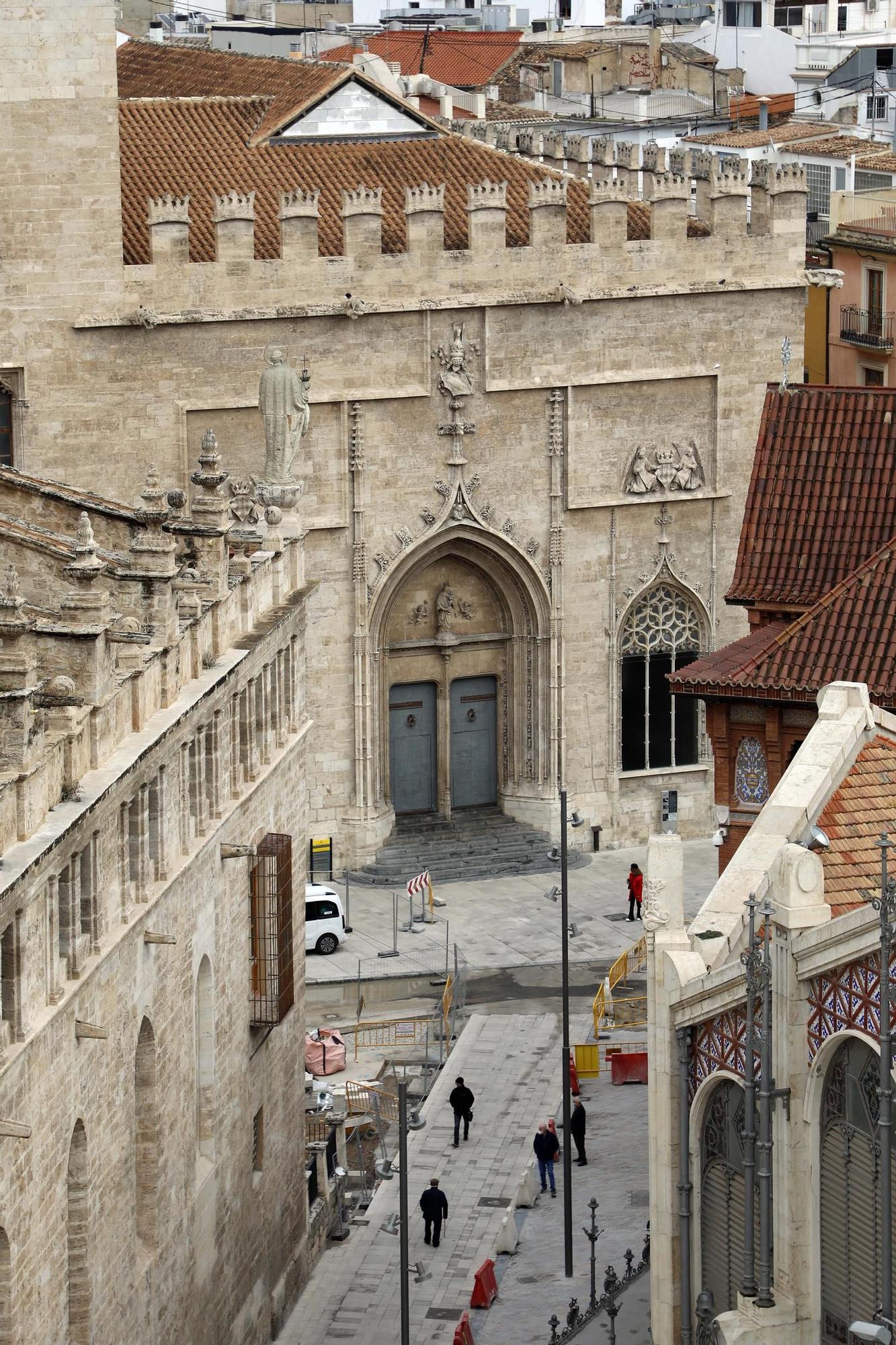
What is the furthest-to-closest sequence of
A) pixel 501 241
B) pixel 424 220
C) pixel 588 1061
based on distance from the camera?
1. pixel 501 241
2. pixel 424 220
3. pixel 588 1061

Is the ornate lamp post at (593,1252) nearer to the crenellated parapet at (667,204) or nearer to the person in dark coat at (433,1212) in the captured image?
the person in dark coat at (433,1212)

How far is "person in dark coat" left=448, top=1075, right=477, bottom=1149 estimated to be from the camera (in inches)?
2156

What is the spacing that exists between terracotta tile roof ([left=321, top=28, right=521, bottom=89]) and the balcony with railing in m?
26.7

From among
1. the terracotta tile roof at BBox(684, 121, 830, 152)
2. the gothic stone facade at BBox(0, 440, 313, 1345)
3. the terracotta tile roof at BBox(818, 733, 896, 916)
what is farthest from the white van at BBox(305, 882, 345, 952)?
the terracotta tile roof at BBox(684, 121, 830, 152)

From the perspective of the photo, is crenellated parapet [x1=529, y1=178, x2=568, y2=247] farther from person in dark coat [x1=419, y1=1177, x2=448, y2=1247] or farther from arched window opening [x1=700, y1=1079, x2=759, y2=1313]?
arched window opening [x1=700, y1=1079, x2=759, y2=1313]

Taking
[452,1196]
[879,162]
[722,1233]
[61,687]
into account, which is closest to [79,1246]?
[61,687]

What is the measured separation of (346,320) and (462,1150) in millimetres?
19030

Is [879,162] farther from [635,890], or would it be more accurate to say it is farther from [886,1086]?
[886,1086]

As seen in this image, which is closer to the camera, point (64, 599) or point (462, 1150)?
point (64, 599)

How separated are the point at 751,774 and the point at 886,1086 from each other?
15.9 m

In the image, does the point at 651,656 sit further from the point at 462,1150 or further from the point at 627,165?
the point at 462,1150

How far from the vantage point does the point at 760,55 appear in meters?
122

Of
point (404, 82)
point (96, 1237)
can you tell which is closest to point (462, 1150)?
point (96, 1237)

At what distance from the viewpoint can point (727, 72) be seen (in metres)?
119
